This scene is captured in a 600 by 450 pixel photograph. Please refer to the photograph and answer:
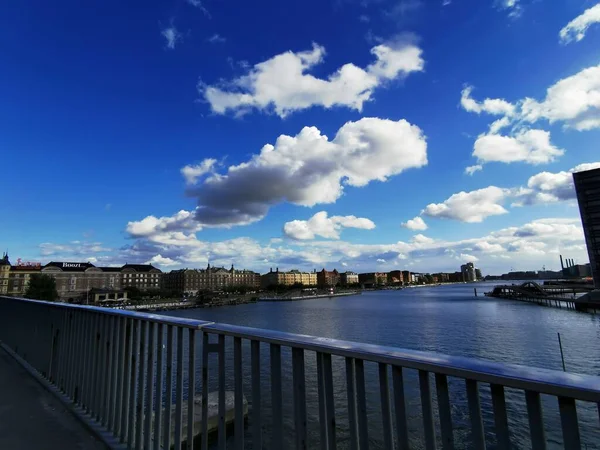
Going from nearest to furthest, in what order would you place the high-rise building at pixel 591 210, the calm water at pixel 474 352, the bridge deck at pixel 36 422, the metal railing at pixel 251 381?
1. the metal railing at pixel 251 381
2. the bridge deck at pixel 36 422
3. the calm water at pixel 474 352
4. the high-rise building at pixel 591 210

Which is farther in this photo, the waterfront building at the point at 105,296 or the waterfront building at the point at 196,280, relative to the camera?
the waterfront building at the point at 196,280

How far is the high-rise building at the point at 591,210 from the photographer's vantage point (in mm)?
72625

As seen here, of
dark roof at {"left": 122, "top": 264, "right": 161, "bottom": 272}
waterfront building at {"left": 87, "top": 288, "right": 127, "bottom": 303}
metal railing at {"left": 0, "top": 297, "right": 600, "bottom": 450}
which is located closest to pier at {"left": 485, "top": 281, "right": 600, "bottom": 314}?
metal railing at {"left": 0, "top": 297, "right": 600, "bottom": 450}

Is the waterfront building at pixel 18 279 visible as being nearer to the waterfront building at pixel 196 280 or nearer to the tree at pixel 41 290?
the tree at pixel 41 290

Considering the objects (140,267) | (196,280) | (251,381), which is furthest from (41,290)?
(196,280)

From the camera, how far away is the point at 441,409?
1.60 m

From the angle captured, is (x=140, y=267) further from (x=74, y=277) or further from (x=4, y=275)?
(x=4, y=275)

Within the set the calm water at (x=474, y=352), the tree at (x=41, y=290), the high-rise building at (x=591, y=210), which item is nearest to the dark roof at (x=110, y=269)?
the tree at (x=41, y=290)

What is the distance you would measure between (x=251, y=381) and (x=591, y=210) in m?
95.3

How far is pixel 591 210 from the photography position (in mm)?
75125

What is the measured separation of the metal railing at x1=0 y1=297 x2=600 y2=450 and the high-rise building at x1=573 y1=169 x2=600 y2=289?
9016 cm

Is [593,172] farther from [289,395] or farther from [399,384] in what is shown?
[399,384]

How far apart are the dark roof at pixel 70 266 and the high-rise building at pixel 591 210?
519 feet

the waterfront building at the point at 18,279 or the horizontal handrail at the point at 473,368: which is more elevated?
the waterfront building at the point at 18,279
